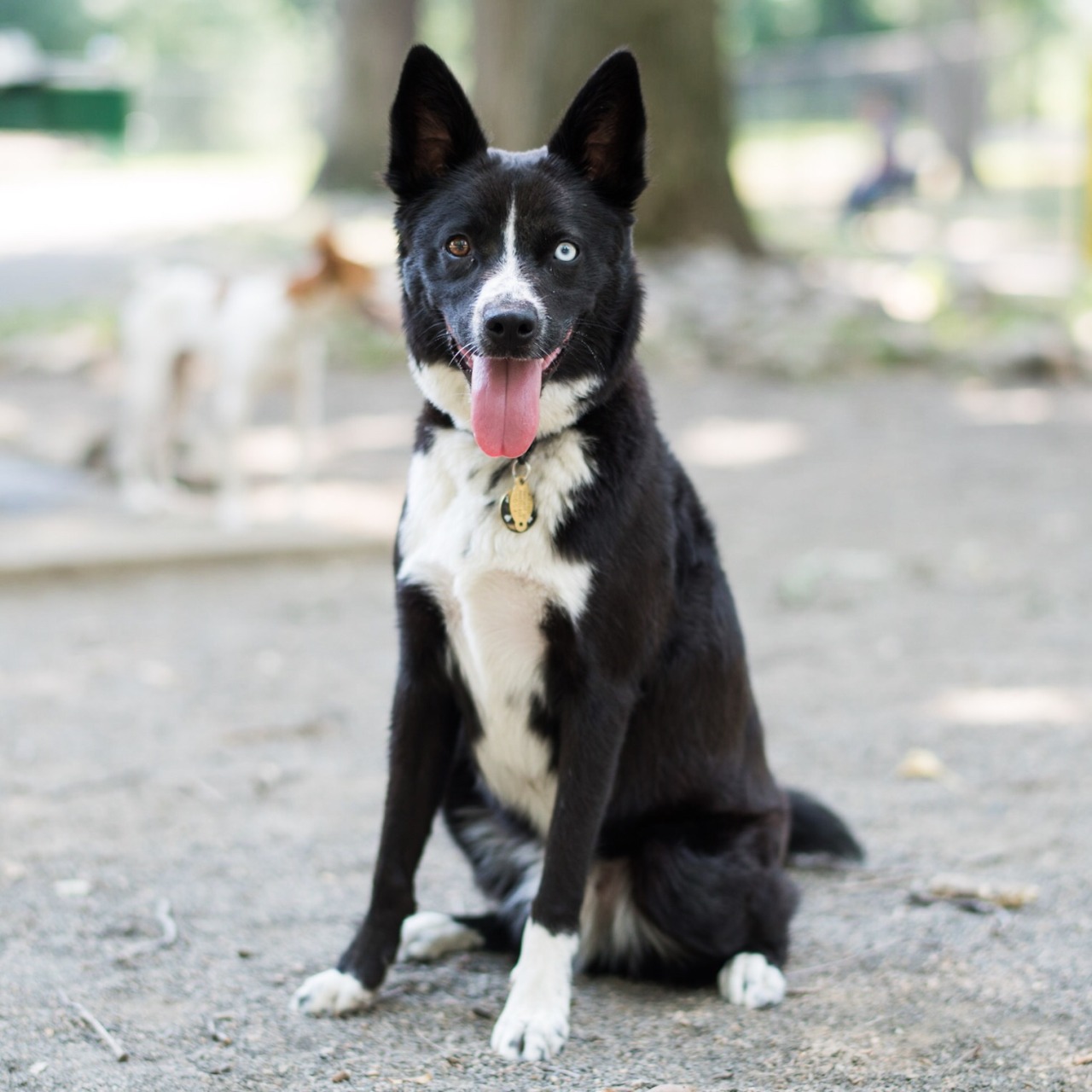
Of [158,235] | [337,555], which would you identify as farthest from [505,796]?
[158,235]

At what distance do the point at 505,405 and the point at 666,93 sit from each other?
344 inches

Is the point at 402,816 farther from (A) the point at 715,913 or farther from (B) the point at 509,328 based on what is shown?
(B) the point at 509,328

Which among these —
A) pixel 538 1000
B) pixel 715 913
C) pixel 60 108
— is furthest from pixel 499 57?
pixel 538 1000

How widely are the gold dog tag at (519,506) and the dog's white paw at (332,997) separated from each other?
919 millimetres

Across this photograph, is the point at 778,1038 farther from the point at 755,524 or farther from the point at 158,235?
the point at 158,235

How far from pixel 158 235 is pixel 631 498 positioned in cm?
1492

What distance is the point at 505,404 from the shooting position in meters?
2.58

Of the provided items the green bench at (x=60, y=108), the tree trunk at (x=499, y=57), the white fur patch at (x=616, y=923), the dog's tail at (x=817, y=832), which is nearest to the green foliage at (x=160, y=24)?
the tree trunk at (x=499, y=57)


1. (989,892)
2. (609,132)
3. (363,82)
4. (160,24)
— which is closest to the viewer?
A: (609,132)

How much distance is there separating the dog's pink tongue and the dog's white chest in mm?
94

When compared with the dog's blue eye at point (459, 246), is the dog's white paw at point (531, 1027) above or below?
below

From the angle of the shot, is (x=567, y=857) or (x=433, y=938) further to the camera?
(x=433, y=938)

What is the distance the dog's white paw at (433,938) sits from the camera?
301 centimetres

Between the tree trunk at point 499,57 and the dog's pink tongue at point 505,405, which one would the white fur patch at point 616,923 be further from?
the tree trunk at point 499,57
